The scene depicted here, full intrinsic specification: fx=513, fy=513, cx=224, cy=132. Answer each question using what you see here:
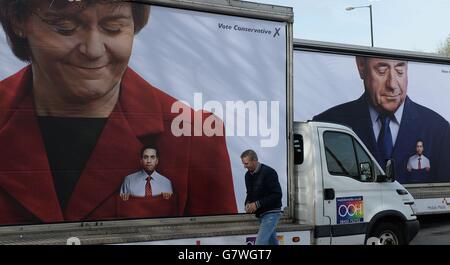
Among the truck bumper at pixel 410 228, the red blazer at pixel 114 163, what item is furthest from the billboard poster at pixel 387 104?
the red blazer at pixel 114 163

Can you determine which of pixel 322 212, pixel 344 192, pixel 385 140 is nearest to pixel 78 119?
pixel 322 212

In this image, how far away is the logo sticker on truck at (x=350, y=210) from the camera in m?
6.47

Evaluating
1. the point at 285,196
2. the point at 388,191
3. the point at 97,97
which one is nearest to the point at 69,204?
the point at 97,97

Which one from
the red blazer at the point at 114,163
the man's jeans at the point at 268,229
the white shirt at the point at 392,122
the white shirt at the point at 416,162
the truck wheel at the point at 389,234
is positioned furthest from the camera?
the white shirt at the point at 416,162

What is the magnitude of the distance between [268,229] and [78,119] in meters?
2.48

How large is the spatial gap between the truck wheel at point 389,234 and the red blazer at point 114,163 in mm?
2237

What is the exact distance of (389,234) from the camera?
277 inches

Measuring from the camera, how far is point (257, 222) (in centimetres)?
604

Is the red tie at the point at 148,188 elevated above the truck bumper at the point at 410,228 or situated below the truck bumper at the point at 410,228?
above

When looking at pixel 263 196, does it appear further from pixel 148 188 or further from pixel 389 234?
pixel 389 234

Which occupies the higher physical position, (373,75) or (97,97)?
(373,75)

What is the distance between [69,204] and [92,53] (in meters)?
1.56

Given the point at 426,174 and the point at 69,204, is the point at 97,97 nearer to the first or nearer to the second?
the point at 69,204

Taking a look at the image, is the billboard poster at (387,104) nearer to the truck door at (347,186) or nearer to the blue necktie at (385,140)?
the blue necktie at (385,140)
